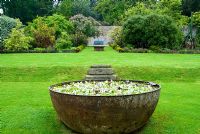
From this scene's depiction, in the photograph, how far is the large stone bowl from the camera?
565 cm

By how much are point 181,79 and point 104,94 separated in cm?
732

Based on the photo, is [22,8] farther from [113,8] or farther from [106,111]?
[106,111]

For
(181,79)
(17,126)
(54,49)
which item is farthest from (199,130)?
(54,49)

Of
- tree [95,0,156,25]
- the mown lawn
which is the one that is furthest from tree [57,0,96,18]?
the mown lawn

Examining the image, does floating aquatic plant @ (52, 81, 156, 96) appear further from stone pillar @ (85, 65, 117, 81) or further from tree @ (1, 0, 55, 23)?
tree @ (1, 0, 55, 23)

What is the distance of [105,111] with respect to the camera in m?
5.67

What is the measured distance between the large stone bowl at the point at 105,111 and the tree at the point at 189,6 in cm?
3435

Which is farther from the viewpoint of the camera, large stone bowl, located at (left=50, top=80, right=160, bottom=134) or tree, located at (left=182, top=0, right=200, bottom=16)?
tree, located at (left=182, top=0, right=200, bottom=16)

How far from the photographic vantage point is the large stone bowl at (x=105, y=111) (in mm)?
5648

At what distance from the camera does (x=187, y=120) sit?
275 inches

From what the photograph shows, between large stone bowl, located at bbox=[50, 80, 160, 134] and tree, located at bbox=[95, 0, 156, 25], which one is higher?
tree, located at bbox=[95, 0, 156, 25]

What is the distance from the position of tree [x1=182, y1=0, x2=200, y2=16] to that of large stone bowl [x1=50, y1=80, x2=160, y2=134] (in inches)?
1352

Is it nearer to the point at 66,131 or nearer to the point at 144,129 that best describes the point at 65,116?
the point at 66,131

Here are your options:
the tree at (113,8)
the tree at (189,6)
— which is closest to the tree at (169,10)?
the tree at (189,6)
